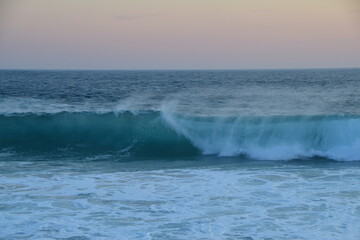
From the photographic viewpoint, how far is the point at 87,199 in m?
8.26

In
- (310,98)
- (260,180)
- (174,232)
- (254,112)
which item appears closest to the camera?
(174,232)

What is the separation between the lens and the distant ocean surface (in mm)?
6914

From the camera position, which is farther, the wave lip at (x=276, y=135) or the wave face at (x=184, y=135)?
the wave face at (x=184, y=135)

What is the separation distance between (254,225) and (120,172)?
4513mm

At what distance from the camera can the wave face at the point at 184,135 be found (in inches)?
564

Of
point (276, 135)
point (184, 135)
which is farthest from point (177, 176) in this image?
point (276, 135)

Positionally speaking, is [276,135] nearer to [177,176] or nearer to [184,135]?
[184,135]

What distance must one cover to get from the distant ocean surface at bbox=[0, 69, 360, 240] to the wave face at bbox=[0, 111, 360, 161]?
37 millimetres

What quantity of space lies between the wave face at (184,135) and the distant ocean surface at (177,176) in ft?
0.12

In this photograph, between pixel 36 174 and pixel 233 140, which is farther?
pixel 233 140

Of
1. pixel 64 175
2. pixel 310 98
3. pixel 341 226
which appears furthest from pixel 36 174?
pixel 310 98

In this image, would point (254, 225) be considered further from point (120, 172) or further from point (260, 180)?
point (120, 172)

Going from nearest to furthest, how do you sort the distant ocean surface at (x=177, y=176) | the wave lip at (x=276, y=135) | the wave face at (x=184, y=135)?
the distant ocean surface at (x=177, y=176) → the wave lip at (x=276, y=135) → the wave face at (x=184, y=135)

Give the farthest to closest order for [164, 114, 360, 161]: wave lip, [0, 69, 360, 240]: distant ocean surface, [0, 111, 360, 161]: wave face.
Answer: [0, 111, 360, 161]: wave face
[164, 114, 360, 161]: wave lip
[0, 69, 360, 240]: distant ocean surface
